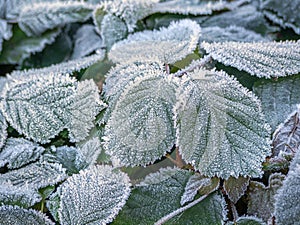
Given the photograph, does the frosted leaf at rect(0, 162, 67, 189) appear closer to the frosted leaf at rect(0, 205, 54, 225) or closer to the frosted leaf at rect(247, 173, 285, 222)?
the frosted leaf at rect(0, 205, 54, 225)

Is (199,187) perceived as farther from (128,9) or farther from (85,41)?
(85,41)

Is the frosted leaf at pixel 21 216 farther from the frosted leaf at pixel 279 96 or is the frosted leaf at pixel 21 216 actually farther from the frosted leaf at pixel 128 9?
the frosted leaf at pixel 128 9

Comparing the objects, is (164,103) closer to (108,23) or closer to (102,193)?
(102,193)

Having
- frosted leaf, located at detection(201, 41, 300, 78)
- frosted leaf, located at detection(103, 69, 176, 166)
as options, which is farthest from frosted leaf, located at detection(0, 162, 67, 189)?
frosted leaf, located at detection(201, 41, 300, 78)

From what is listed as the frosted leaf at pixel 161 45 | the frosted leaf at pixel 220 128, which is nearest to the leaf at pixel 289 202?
the frosted leaf at pixel 220 128

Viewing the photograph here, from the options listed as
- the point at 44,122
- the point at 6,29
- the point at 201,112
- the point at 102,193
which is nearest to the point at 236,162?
the point at 201,112
